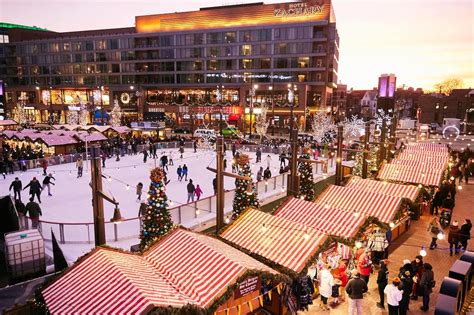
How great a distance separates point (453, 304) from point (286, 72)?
60.8 metres

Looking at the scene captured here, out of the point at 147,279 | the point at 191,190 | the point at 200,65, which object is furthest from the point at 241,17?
the point at 147,279

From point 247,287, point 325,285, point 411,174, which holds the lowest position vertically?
point 325,285

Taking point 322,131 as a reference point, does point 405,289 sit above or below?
below

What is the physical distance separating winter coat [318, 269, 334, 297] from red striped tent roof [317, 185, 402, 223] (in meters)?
3.04

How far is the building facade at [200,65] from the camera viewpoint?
6400 centimetres

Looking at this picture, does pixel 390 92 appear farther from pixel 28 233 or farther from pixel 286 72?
pixel 28 233

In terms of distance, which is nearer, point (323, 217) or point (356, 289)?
point (356, 289)

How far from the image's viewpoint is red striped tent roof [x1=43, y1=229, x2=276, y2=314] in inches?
244

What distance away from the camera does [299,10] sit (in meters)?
63.8

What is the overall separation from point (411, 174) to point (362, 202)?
590cm

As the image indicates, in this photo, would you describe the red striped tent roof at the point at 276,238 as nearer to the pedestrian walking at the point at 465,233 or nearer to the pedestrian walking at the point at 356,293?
the pedestrian walking at the point at 356,293

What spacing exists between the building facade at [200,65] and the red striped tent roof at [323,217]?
149 ft

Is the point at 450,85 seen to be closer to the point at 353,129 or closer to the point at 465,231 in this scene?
the point at 353,129

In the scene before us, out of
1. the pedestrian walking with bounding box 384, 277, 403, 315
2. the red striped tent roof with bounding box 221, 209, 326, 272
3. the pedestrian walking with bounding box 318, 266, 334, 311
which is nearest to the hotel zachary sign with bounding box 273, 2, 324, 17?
the red striped tent roof with bounding box 221, 209, 326, 272
